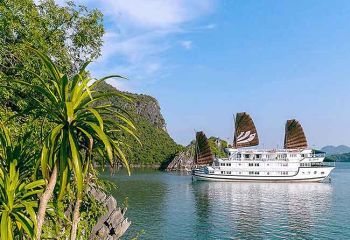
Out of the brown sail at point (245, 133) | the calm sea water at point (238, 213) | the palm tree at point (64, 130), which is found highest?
the brown sail at point (245, 133)

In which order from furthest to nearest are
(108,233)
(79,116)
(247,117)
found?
(247,117) → (108,233) → (79,116)

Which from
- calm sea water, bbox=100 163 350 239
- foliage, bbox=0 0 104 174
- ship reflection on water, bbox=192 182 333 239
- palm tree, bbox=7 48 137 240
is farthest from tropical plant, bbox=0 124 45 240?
ship reflection on water, bbox=192 182 333 239

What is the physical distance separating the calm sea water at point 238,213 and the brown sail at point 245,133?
2473 cm

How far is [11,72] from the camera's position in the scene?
52.7ft

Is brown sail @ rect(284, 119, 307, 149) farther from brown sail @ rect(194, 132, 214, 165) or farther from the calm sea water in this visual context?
the calm sea water

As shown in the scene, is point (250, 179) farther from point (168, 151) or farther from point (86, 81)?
point (168, 151)

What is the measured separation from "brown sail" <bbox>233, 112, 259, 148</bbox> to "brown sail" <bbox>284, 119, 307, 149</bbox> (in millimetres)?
7877

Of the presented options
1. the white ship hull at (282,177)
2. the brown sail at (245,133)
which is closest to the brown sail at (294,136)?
the brown sail at (245,133)

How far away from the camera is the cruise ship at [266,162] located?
89188mm

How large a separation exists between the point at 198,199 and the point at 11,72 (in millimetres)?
47830

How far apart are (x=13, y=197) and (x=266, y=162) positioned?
283 ft

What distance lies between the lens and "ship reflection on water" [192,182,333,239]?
123 feet

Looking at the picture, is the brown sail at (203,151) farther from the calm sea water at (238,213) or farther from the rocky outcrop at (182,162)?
the rocky outcrop at (182,162)

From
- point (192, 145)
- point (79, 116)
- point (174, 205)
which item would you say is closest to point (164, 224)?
point (174, 205)
